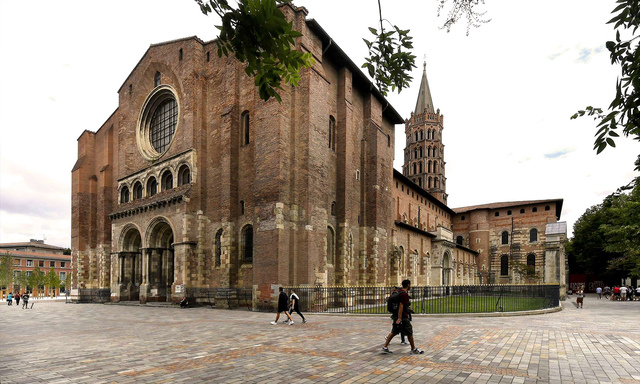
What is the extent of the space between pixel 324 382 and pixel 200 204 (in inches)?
811

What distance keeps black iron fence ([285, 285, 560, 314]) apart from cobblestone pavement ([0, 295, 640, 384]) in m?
6.31

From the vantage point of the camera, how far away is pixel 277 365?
7.79 metres

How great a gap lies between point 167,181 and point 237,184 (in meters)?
7.03

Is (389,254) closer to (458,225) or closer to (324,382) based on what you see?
(324,382)

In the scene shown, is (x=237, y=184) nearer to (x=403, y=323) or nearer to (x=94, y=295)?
(x=403, y=323)

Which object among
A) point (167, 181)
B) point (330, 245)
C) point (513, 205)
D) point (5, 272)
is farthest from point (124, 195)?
point (513, 205)

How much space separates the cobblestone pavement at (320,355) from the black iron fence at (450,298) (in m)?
6.31

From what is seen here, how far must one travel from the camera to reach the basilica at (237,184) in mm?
22359

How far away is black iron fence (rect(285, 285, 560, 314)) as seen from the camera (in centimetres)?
2017

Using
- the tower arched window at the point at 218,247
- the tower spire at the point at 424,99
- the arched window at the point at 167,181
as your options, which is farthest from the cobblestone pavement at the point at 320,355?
the tower spire at the point at 424,99

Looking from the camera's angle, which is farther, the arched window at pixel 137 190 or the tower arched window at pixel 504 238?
the tower arched window at pixel 504 238

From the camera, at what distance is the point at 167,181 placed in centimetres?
2858

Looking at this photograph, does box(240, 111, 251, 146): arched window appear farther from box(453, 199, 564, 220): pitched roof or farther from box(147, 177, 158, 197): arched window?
box(453, 199, 564, 220): pitched roof

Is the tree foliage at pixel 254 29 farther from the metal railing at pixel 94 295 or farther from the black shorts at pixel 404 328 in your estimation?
the metal railing at pixel 94 295
